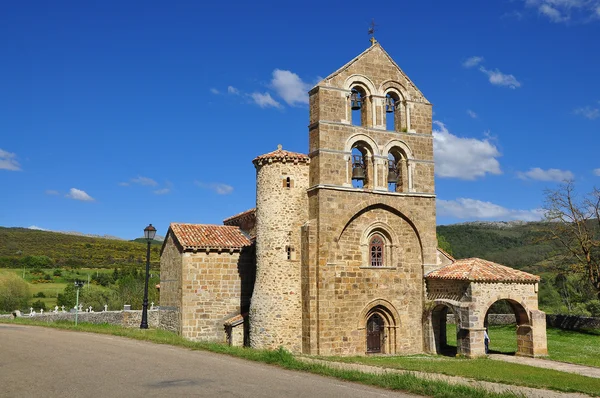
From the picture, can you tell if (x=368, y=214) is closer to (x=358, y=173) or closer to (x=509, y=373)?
(x=358, y=173)

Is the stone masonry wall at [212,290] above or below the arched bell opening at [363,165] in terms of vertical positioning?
below

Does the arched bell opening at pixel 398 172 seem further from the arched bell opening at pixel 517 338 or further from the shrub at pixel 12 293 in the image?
the shrub at pixel 12 293

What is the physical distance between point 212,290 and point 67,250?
83349mm

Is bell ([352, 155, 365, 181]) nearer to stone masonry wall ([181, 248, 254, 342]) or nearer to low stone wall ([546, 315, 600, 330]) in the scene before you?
stone masonry wall ([181, 248, 254, 342])

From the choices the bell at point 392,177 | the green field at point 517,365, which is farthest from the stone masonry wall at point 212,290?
the bell at point 392,177

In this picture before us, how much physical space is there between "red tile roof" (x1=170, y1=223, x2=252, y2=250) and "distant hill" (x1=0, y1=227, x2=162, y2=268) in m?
59.8

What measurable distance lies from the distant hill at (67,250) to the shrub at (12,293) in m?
31.2

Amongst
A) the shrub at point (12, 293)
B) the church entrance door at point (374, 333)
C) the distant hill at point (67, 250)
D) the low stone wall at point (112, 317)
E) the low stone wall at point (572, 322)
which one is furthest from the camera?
the distant hill at point (67, 250)

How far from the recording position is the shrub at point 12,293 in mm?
51094

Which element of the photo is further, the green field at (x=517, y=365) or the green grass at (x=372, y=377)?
the green field at (x=517, y=365)

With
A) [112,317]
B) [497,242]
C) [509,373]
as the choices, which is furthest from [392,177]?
[497,242]

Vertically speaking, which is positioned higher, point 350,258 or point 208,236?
point 208,236

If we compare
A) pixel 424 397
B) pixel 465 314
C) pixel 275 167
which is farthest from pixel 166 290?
pixel 424 397

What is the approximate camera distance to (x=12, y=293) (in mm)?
51812
